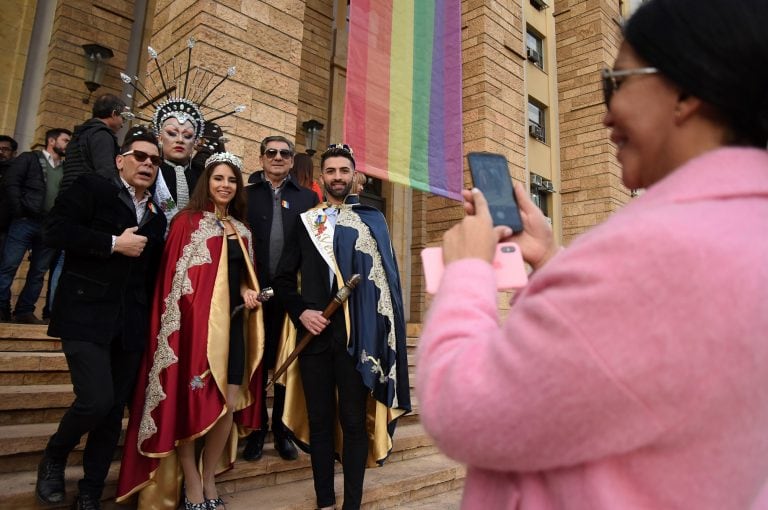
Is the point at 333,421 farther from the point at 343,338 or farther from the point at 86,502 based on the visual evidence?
the point at 86,502

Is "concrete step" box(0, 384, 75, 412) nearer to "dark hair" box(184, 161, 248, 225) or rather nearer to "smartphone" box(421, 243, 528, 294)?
"dark hair" box(184, 161, 248, 225)

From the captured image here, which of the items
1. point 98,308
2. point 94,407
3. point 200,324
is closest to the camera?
point 94,407

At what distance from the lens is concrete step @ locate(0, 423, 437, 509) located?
2760 millimetres

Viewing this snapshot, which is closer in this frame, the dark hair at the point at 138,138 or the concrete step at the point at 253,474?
the concrete step at the point at 253,474

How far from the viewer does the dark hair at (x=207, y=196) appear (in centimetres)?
333

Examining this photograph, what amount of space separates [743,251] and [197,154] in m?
4.35

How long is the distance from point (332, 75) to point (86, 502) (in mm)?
10943

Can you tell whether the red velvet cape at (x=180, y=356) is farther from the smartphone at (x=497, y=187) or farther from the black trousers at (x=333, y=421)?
the smartphone at (x=497, y=187)

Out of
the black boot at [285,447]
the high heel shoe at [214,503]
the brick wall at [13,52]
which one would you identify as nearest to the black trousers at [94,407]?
the high heel shoe at [214,503]

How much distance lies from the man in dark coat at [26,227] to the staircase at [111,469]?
3.45 ft

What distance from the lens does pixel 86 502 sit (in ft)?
8.84

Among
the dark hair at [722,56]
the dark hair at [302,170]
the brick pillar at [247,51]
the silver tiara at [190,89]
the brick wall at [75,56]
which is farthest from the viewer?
the brick wall at [75,56]

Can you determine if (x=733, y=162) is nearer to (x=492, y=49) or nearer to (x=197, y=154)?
(x=197, y=154)

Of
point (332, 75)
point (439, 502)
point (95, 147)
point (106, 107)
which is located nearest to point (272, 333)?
point (439, 502)
